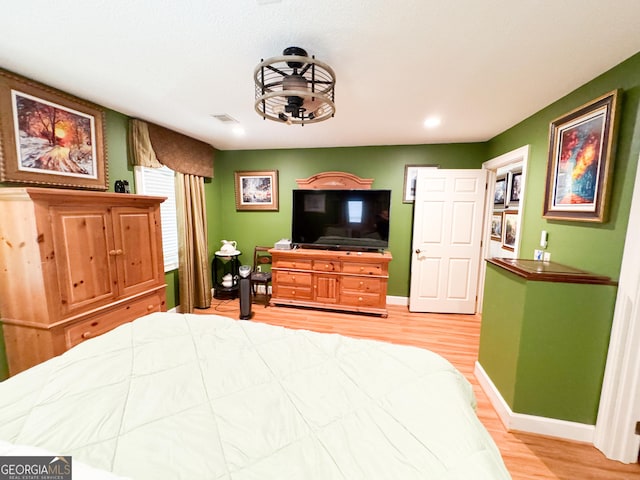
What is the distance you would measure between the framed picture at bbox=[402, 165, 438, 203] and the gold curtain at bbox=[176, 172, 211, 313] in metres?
2.97

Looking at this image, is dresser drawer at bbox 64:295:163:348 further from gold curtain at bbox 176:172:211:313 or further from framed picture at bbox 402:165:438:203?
framed picture at bbox 402:165:438:203

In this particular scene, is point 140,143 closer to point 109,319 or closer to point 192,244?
point 192,244

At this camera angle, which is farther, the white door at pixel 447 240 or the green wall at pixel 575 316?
the white door at pixel 447 240

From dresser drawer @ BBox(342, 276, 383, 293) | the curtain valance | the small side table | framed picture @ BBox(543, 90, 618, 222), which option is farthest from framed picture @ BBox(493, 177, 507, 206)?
the curtain valance

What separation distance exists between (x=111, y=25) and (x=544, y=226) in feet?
11.0

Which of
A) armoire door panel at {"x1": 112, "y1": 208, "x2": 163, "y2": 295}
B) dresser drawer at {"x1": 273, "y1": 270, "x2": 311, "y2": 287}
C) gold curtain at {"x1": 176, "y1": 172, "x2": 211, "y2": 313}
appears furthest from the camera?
dresser drawer at {"x1": 273, "y1": 270, "x2": 311, "y2": 287}

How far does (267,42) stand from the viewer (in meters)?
1.46

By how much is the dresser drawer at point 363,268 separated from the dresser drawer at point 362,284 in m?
0.09

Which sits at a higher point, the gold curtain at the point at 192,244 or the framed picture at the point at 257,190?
the framed picture at the point at 257,190

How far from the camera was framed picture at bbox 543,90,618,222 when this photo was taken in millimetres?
1594

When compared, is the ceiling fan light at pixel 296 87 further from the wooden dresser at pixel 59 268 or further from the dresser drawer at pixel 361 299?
the dresser drawer at pixel 361 299

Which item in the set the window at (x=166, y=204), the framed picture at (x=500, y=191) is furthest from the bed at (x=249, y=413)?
the framed picture at (x=500, y=191)

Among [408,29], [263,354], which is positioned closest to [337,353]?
[263,354]

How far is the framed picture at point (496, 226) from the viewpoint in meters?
3.42
